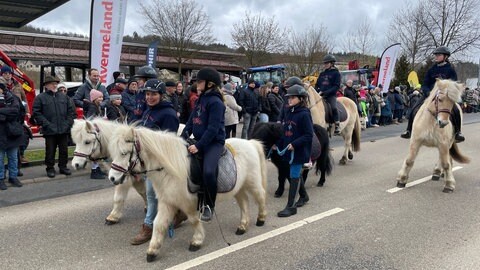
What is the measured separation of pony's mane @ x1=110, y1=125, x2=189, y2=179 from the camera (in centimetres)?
366

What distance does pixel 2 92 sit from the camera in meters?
6.61

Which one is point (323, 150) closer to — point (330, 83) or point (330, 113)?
point (330, 113)

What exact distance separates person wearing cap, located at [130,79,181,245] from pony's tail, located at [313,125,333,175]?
→ 3.16m

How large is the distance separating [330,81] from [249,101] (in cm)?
361

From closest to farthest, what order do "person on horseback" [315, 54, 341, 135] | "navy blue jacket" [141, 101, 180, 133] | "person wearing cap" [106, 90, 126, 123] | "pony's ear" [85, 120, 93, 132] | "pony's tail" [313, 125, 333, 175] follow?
"navy blue jacket" [141, 101, 180, 133] < "pony's ear" [85, 120, 93, 132] < "pony's tail" [313, 125, 333, 175] < "person wearing cap" [106, 90, 126, 123] < "person on horseback" [315, 54, 341, 135]

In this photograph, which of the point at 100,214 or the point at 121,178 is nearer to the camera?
the point at 121,178

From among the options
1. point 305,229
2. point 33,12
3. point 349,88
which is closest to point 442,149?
point 305,229

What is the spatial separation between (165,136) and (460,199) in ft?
17.3

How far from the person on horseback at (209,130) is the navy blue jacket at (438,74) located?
5715 mm

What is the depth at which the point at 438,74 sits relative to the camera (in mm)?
7750

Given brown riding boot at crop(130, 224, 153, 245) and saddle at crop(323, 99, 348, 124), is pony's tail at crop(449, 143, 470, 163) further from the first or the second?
brown riding boot at crop(130, 224, 153, 245)

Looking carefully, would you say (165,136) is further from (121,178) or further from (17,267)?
(17,267)

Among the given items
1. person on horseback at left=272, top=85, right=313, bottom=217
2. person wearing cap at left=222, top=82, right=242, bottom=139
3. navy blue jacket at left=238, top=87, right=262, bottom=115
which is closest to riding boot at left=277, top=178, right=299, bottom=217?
person on horseback at left=272, top=85, right=313, bottom=217

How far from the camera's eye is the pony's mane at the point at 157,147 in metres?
3.66
